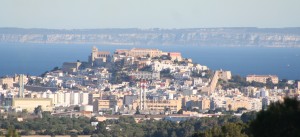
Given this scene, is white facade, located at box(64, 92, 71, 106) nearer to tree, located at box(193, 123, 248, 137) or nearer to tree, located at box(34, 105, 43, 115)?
tree, located at box(34, 105, 43, 115)

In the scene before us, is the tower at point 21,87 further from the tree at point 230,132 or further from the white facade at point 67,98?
the tree at point 230,132

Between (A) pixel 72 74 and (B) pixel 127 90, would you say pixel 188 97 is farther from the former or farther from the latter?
(A) pixel 72 74

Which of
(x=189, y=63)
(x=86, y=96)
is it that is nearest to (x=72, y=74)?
(x=189, y=63)

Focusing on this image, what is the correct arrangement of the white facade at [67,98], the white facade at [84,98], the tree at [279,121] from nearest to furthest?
the tree at [279,121]
the white facade at [84,98]
the white facade at [67,98]

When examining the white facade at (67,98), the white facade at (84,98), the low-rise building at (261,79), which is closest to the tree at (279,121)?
the white facade at (84,98)

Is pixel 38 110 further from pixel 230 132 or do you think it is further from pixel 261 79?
pixel 230 132

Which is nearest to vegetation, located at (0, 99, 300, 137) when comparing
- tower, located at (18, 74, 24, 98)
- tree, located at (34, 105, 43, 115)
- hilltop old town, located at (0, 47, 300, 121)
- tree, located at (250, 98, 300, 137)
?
tree, located at (34, 105, 43, 115)

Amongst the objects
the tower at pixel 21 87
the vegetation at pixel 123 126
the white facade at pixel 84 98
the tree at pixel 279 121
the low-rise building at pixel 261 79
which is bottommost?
the tree at pixel 279 121
